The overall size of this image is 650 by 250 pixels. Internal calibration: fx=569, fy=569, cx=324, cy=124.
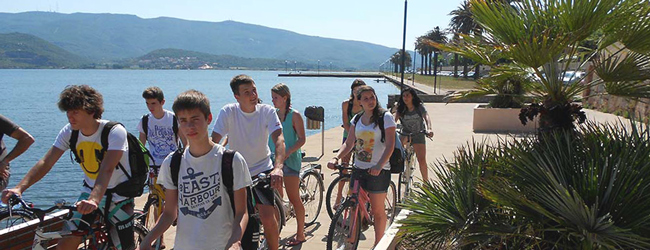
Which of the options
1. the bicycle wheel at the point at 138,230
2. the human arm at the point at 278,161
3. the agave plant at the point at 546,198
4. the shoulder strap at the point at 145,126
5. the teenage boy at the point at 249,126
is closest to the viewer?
the agave plant at the point at 546,198

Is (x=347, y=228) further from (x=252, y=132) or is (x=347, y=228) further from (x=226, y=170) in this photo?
(x=226, y=170)

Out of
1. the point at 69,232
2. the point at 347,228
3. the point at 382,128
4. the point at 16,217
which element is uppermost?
the point at 382,128

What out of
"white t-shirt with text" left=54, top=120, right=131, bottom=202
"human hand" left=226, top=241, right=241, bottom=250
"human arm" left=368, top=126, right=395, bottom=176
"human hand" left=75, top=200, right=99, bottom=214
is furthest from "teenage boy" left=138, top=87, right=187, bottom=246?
"human hand" left=226, top=241, right=241, bottom=250

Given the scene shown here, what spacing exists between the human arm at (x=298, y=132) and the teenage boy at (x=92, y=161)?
1723 millimetres

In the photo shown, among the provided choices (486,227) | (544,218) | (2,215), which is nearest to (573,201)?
(544,218)

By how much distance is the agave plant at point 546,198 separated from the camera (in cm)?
323

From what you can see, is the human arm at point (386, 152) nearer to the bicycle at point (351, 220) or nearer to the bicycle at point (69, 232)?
the bicycle at point (351, 220)

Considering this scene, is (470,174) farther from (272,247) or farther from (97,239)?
(97,239)

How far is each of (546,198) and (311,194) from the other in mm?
3814

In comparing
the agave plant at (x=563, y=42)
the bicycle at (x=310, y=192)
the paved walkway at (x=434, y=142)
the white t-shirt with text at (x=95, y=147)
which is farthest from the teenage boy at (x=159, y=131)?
the agave plant at (x=563, y=42)

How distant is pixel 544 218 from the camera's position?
11.4ft

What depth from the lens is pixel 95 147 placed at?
3758mm

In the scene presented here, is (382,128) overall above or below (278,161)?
above

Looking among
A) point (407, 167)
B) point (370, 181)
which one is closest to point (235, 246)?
point (370, 181)
